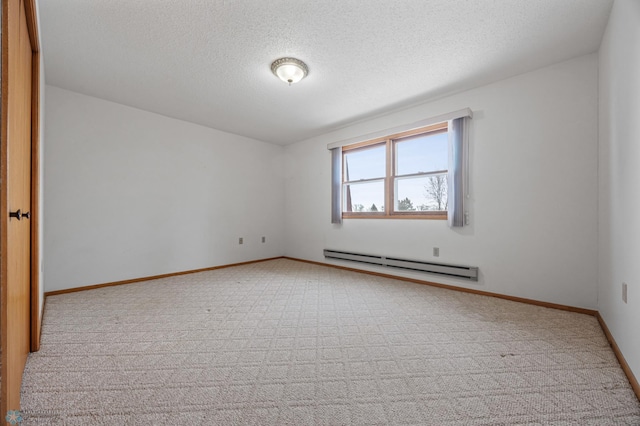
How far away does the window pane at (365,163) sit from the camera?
4199 millimetres

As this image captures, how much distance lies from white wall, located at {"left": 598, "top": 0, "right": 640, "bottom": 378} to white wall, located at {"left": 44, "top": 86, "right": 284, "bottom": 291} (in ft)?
15.4

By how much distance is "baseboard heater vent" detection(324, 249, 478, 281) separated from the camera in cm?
313

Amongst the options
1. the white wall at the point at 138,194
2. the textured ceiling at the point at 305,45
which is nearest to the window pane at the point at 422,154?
the textured ceiling at the point at 305,45

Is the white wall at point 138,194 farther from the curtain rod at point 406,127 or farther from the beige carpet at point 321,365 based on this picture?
the curtain rod at point 406,127

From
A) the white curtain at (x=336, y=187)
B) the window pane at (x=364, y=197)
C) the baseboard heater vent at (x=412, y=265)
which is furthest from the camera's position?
the white curtain at (x=336, y=187)

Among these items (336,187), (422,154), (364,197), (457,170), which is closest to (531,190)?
(457,170)

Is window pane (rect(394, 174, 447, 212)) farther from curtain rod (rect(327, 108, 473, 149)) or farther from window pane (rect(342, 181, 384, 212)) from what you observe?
curtain rod (rect(327, 108, 473, 149))

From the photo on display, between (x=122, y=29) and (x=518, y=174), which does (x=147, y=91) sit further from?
(x=518, y=174)

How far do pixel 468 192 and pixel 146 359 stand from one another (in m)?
3.45

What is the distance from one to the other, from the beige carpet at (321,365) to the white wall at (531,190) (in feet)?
1.27

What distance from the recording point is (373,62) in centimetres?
260

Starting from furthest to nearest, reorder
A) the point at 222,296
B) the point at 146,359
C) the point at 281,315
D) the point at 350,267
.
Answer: the point at 350,267
the point at 222,296
the point at 281,315
the point at 146,359

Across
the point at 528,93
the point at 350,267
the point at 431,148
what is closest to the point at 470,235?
the point at 431,148

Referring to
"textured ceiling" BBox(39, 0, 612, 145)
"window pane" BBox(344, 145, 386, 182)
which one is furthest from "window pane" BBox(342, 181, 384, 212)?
"textured ceiling" BBox(39, 0, 612, 145)
